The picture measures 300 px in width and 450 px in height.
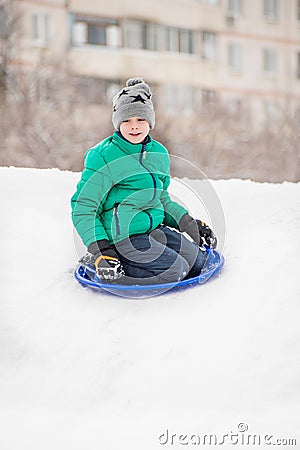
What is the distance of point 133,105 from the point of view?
8.54 feet

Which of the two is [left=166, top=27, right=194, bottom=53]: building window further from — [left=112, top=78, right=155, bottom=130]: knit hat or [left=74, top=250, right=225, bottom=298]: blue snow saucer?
[left=74, top=250, right=225, bottom=298]: blue snow saucer

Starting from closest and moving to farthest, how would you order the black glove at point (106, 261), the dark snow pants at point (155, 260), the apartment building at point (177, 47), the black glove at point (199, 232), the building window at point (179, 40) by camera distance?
the black glove at point (106, 261) < the dark snow pants at point (155, 260) < the black glove at point (199, 232) < the apartment building at point (177, 47) < the building window at point (179, 40)

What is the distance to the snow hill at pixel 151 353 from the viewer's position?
1.72 metres

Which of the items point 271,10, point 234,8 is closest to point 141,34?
point 234,8

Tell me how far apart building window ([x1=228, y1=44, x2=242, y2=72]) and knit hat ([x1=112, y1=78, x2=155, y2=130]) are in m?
16.9

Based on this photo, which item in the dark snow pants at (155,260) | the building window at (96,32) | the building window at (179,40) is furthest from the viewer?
the building window at (179,40)

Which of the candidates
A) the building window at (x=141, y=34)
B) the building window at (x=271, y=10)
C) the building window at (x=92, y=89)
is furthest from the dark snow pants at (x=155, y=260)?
the building window at (x=271, y=10)

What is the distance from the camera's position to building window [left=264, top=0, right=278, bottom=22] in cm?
1928

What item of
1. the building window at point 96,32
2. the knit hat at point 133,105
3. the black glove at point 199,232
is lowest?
the black glove at point 199,232

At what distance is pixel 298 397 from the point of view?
1.80m

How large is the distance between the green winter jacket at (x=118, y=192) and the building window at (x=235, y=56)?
16954 millimetres

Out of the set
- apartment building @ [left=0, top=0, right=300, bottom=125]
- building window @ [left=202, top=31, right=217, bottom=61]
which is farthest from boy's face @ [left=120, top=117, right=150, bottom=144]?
building window @ [left=202, top=31, right=217, bottom=61]

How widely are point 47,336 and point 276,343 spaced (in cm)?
87

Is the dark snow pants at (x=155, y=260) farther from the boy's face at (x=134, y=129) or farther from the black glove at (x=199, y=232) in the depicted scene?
the boy's face at (x=134, y=129)
